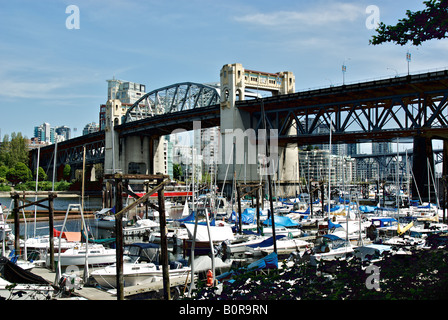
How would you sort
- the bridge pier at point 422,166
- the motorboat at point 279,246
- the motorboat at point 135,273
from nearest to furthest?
1. the motorboat at point 135,273
2. the motorboat at point 279,246
3. the bridge pier at point 422,166

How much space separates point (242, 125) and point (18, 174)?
93620 millimetres

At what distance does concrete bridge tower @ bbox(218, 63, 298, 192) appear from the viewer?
87.4 metres

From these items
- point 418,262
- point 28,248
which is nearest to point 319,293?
point 418,262

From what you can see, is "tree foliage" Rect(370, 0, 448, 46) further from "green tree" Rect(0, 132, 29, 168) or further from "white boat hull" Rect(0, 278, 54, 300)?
"green tree" Rect(0, 132, 29, 168)

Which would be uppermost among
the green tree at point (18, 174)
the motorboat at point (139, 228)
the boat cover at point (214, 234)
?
the green tree at point (18, 174)

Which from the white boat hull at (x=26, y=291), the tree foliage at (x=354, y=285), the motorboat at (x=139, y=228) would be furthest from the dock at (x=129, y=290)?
the motorboat at (x=139, y=228)

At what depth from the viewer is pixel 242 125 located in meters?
88.8

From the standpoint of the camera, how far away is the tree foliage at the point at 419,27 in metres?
19.7

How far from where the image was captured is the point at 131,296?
20.4 m

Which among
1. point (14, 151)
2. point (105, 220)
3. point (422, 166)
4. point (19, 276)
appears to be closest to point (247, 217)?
point (105, 220)

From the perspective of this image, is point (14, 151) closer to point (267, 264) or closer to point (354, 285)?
point (267, 264)

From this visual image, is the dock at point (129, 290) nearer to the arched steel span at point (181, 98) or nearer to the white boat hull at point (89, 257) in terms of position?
the white boat hull at point (89, 257)

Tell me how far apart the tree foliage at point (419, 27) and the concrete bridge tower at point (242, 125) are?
62134mm
